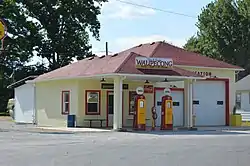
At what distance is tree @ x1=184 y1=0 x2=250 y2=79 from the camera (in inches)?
2584

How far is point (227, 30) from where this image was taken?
217ft

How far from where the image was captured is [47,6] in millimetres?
65250

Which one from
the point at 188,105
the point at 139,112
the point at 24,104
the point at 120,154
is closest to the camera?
the point at 120,154

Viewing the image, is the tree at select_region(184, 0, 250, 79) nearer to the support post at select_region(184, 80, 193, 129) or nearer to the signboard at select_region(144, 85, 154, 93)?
the signboard at select_region(144, 85, 154, 93)

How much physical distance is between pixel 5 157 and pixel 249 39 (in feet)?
173

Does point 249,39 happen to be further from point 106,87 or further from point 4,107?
point 106,87

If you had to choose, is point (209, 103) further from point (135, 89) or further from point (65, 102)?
point (65, 102)

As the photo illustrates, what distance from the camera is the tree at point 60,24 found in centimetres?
6469

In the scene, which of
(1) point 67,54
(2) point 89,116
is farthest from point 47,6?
(2) point 89,116

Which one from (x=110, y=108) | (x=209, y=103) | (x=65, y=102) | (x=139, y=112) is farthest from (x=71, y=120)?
(x=209, y=103)

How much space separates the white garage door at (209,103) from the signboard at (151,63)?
7106 millimetres

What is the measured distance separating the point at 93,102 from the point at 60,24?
106 feet

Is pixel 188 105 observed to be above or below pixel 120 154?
above

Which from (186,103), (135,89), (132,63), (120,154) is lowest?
(120,154)
